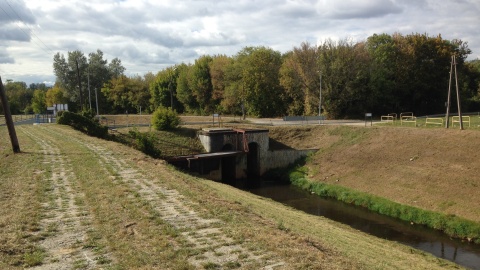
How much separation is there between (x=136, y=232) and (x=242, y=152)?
93.6 feet

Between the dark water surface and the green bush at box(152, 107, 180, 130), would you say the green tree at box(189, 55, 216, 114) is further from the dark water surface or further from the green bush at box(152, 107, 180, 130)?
the dark water surface

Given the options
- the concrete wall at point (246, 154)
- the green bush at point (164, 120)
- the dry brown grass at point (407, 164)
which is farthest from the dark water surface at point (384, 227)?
the green bush at point (164, 120)

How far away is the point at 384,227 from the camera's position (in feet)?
75.2

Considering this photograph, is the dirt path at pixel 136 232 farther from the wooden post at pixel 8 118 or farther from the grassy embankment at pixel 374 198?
the grassy embankment at pixel 374 198

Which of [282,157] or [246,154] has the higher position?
[246,154]

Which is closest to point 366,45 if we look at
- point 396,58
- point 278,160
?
point 396,58

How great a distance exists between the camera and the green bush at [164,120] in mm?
41906

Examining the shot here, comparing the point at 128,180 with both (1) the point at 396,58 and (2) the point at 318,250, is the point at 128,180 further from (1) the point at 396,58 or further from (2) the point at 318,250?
(1) the point at 396,58

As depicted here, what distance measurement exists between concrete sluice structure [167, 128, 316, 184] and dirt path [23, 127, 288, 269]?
815 inches

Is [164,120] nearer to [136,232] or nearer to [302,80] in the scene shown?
[302,80]

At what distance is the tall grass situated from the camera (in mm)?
20766

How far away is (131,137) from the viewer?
124 feet

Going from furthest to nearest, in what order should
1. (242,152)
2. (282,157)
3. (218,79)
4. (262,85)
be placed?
1. (218,79)
2. (262,85)
3. (282,157)
4. (242,152)

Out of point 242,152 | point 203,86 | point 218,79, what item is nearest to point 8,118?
point 242,152
